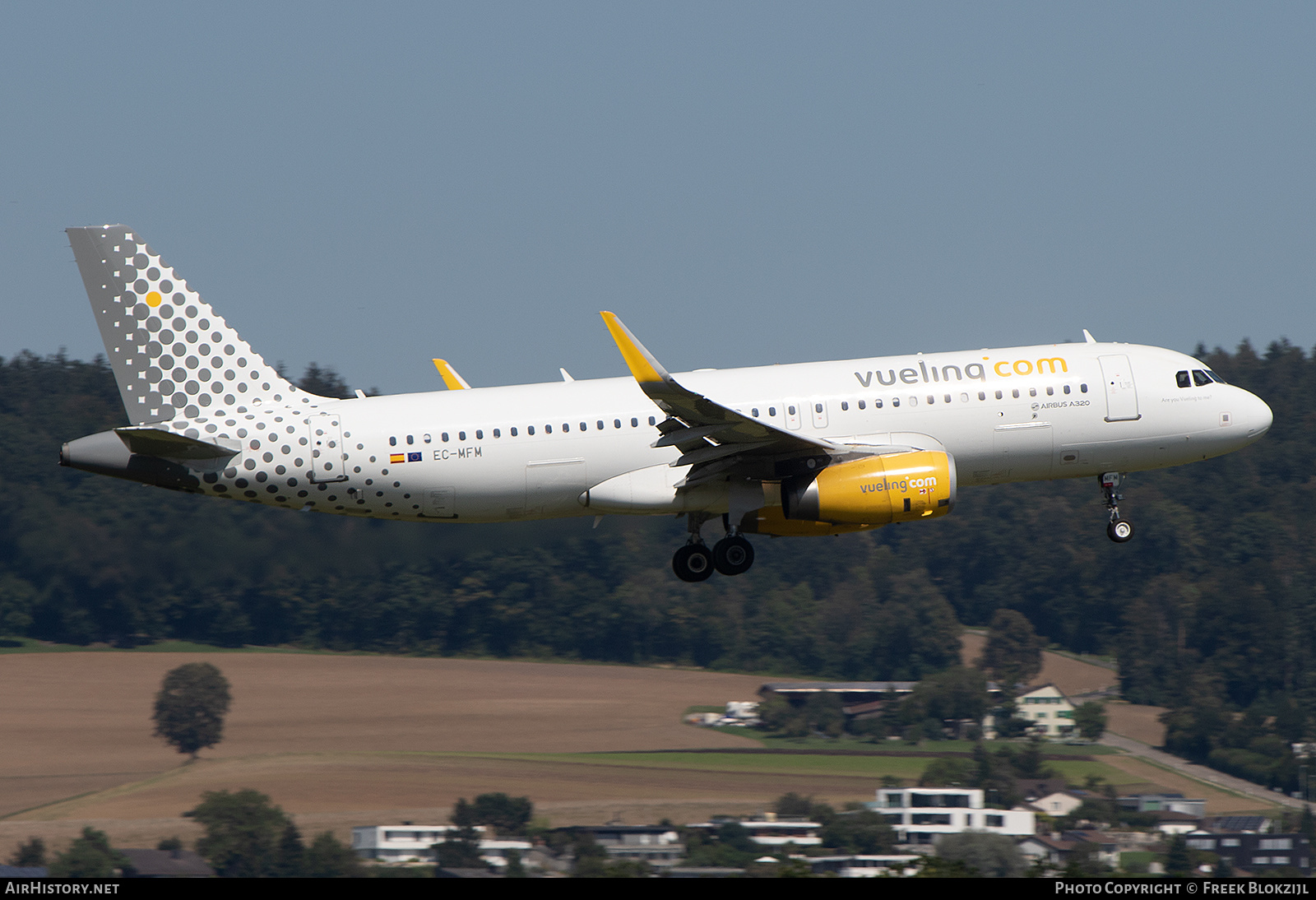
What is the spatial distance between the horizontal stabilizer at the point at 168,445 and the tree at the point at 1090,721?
90550 millimetres

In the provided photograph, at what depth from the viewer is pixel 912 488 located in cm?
3106

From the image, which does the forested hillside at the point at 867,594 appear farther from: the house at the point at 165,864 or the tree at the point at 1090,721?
the house at the point at 165,864

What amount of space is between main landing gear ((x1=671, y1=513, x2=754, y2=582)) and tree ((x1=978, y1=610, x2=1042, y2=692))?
95.0 m

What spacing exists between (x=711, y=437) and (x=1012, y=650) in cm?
10351

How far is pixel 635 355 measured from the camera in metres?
28.9

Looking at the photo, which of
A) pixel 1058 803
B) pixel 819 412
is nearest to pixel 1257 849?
pixel 1058 803

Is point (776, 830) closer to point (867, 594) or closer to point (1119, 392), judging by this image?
point (1119, 392)

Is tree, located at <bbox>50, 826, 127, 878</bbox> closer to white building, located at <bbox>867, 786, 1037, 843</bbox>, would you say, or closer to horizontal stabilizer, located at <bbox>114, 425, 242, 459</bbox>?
white building, located at <bbox>867, 786, 1037, 843</bbox>

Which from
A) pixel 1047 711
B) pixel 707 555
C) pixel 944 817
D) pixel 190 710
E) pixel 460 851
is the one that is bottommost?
pixel 460 851

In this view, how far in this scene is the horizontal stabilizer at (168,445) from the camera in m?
30.5

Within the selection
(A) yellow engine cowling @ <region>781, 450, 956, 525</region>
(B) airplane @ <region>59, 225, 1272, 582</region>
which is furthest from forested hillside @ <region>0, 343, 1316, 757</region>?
(A) yellow engine cowling @ <region>781, 450, 956, 525</region>
